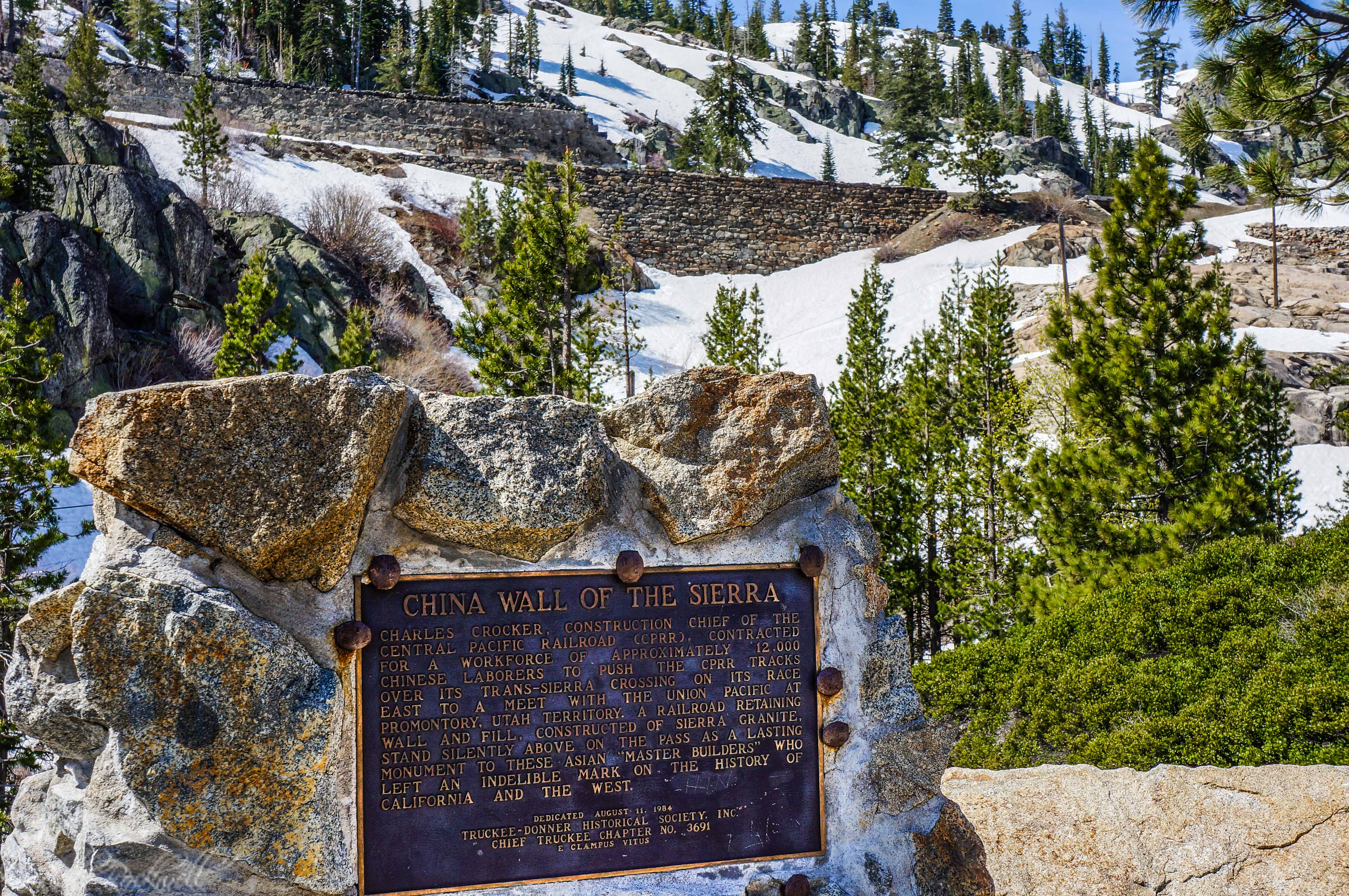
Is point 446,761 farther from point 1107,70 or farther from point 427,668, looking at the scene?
point 1107,70

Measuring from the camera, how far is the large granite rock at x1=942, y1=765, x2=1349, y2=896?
15.6ft

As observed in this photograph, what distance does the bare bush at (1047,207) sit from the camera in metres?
34.3

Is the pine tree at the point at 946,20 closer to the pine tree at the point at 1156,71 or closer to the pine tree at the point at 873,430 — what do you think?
the pine tree at the point at 1156,71

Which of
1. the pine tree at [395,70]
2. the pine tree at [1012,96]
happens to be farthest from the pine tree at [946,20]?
the pine tree at [395,70]

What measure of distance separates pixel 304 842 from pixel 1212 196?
2794 inches

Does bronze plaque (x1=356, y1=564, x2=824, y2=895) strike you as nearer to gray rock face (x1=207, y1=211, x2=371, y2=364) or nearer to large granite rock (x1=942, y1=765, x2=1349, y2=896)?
large granite rock (x1=942, y1=765, x2=1349, y2=896)

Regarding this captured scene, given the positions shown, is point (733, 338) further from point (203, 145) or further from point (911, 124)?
point (911, 124)

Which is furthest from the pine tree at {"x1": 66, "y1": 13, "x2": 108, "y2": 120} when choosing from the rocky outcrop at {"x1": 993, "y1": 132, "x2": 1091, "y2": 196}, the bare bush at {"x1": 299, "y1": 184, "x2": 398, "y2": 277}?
the rocky outcrop at {"x1": 993, "y1": 132, "x2": 1091, "y2": 196}

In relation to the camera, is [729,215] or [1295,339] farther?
[729,215]

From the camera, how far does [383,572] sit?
→ 146 inches

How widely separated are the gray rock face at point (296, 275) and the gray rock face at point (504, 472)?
17236 mm

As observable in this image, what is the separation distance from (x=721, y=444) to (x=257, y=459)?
1.84 m

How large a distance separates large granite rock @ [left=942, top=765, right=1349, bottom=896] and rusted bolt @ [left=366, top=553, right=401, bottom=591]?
348cm

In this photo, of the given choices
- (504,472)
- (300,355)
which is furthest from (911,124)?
(504,472)
